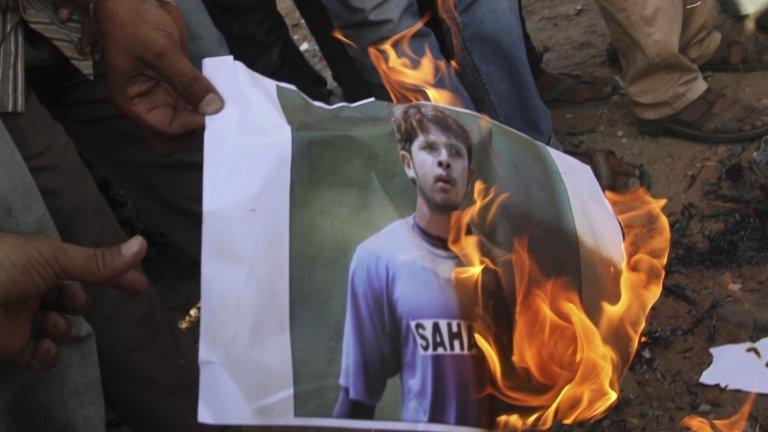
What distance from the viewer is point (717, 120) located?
10.4 ft

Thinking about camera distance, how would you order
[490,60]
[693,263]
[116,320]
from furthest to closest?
[490,60] → [693,263] → [116,320]

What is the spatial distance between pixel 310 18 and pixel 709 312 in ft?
5.82

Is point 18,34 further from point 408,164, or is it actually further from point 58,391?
point 408,164

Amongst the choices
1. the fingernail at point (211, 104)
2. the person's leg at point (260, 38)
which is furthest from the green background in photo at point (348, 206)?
the person's leg at point (260, 38)

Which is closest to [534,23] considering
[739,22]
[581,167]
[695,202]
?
[739,22]

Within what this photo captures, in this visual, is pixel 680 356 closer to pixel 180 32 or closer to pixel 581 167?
pixel 581 167

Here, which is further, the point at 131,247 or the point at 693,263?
the point at 693,263

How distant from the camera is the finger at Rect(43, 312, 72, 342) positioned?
1.59m

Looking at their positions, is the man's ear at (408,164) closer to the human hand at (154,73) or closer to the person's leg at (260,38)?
the human hand at (154,73)

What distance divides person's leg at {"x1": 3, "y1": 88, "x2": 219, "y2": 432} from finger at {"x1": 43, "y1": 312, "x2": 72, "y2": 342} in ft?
0.99

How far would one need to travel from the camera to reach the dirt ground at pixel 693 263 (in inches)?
84.3

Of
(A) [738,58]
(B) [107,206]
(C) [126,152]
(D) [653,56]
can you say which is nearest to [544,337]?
(B) [107,206]

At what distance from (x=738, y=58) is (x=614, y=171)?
1066 mm

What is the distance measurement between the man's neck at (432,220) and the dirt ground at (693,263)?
2.74ft
